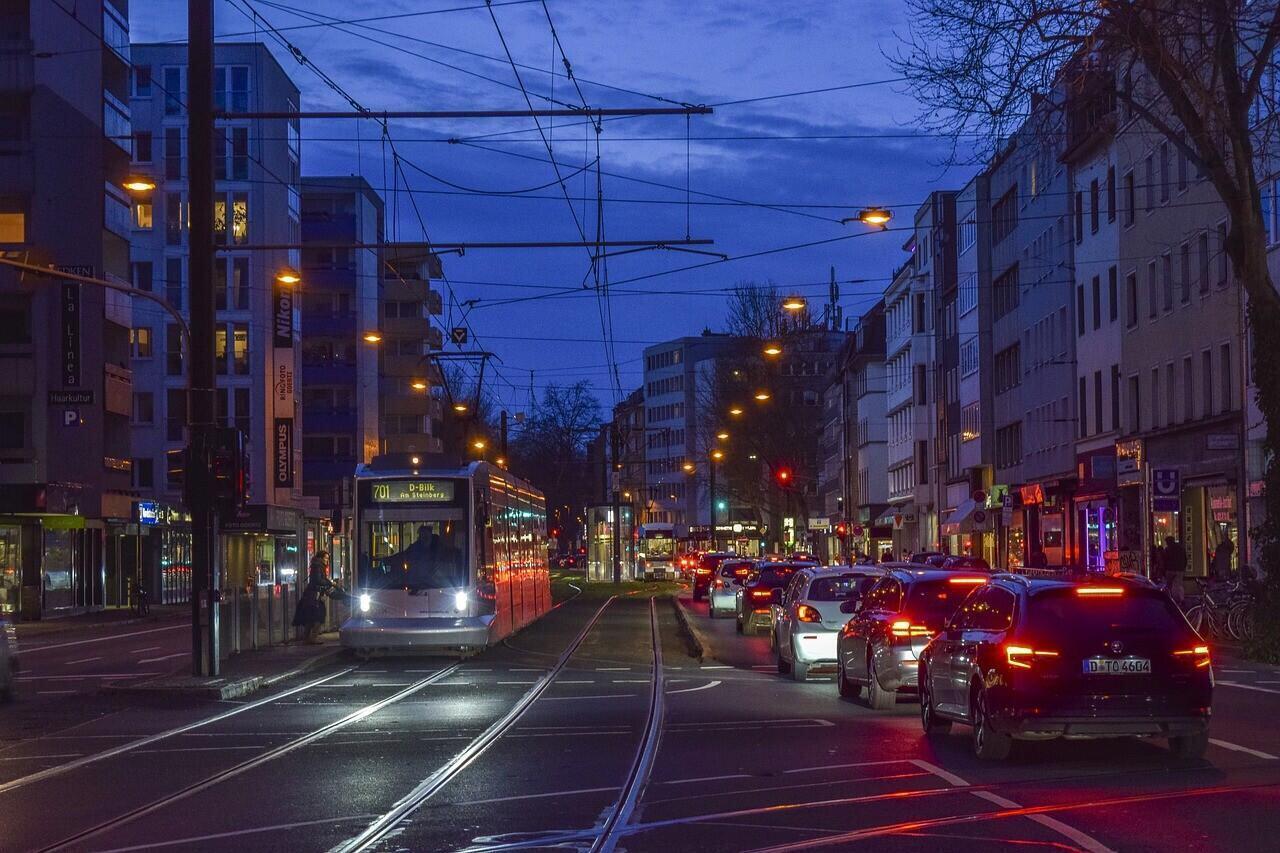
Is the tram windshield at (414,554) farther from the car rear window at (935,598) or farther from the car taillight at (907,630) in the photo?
the car taillight at (907,630)

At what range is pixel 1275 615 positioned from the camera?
2988 cm

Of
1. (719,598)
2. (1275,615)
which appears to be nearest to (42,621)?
(719,598)

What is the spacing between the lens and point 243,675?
1075 inches

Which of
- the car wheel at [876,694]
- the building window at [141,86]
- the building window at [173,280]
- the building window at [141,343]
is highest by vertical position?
the building window at [141,86]

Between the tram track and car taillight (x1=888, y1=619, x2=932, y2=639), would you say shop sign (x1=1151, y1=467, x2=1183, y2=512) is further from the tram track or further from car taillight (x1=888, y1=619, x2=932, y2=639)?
car taillight (x1=888, y1=619, x2=932, y2=639)

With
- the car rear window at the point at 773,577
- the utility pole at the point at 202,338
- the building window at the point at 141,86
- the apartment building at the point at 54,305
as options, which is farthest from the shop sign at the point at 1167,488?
the building window at the point at 141,86

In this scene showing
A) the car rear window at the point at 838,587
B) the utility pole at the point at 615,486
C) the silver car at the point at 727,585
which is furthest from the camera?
the utility pole at the point at 615,486

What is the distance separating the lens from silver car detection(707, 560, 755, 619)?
54.5 m

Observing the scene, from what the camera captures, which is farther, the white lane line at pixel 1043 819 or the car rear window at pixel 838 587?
the car rear window at pixel 838 587

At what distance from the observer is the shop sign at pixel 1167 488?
36469 millimetres

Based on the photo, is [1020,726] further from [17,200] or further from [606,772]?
[17,200]

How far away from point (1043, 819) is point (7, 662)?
54.4 feet

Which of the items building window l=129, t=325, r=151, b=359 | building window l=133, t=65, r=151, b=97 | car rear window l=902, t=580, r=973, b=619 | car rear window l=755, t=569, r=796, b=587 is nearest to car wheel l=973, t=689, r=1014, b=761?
car rear window l=902, t=580, r=973, b=619

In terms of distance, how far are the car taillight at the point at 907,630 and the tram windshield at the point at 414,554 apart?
42.6 ft
